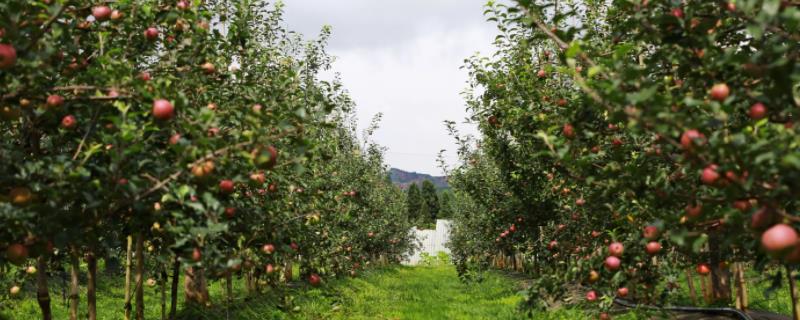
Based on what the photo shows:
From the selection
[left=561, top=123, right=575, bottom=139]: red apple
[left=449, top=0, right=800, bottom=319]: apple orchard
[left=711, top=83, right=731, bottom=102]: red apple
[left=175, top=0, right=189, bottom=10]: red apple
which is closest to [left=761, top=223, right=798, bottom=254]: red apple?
[left=449, top=0, right=800, bottom=319]: apple orchard

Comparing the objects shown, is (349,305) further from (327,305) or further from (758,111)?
(758,111)

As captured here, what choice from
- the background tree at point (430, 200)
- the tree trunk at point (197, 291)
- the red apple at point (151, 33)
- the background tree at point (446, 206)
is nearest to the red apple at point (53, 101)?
the red apple at point (151, 33)

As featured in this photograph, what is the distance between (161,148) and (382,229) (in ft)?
75.7

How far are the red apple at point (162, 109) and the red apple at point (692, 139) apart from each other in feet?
8.08

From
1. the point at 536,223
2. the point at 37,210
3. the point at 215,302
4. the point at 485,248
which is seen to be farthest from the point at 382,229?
the point at 37,210

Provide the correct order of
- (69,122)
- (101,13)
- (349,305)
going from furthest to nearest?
(349,305), (101,13), (69,122)

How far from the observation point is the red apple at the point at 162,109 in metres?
2.86

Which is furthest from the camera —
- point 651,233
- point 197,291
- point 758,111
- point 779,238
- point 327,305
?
point 327,305

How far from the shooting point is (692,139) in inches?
93.9

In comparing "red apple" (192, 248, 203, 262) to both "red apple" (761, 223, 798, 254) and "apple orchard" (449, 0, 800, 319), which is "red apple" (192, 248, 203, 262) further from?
"red apple" (761, 223, 798, 254)

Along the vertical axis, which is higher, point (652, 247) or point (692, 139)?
point (692, 139)

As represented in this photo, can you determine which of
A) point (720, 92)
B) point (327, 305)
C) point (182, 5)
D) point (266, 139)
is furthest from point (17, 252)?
point (327, 305)

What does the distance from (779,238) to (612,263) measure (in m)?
1.79

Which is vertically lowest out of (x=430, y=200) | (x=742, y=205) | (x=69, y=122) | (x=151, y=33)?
(x=742, y=205)
